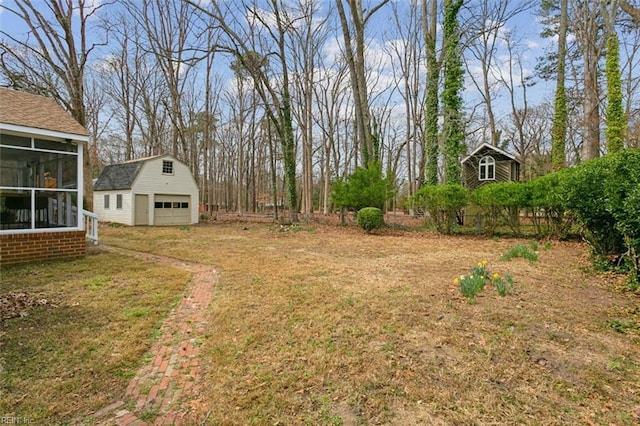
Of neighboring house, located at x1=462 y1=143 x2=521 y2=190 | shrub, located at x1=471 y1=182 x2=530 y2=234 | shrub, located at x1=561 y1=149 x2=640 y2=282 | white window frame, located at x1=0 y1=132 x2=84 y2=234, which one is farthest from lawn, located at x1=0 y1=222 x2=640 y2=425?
neighboring house, located at x1=462 y1=143 x2=521 y2=190

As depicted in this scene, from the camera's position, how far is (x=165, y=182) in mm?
18422

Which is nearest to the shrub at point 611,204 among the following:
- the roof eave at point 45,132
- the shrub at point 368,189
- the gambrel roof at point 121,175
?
the shrub at point 368,189

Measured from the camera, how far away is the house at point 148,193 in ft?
57.6

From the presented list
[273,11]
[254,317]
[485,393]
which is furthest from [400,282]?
[273,11]

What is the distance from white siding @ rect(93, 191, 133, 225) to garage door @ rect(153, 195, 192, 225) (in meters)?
1.28

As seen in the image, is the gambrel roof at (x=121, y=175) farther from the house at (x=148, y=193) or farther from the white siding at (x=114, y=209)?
the white siding at (x=114, y=209)

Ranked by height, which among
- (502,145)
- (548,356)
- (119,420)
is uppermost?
(502,145)

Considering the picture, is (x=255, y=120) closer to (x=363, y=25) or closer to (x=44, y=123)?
(x=363, y=25)

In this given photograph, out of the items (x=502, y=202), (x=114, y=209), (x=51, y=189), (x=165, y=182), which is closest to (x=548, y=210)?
(x=502, y=202)

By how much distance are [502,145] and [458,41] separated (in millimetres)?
16495

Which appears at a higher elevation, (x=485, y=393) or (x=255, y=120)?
(x=255, y=120)

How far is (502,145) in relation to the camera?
27062 mm

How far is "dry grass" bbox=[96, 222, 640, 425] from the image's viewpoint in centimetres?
211

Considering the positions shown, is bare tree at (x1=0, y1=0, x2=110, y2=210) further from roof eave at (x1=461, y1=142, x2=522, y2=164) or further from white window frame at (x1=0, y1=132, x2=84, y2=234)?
roof eave at (x1=461, y1=142, x2=522, y2=164)
